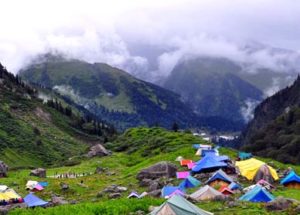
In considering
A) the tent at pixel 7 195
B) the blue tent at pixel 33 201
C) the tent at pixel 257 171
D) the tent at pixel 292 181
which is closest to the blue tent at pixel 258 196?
the tent at pixel 292 181

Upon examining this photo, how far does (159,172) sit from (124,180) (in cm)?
638

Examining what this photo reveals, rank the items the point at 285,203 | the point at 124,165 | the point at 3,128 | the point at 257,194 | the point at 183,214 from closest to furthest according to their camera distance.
A: the point at 183,214, the point at 285,203, the point at 257,194, the point at 124,165, the point at 3,128

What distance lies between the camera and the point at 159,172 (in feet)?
265

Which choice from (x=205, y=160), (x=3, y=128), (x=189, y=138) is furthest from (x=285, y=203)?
(x=3, y=128)

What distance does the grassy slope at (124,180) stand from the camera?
113ft

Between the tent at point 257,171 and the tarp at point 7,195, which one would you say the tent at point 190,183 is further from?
the tarp at point 7,195

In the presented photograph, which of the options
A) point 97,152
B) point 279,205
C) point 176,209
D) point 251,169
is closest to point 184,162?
point 251,169

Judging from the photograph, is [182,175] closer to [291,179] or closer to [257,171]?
[257,171]

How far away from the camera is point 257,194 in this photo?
5122 centimetres

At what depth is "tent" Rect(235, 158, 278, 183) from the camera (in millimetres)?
70625

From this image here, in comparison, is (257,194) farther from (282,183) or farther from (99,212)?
(99,212)

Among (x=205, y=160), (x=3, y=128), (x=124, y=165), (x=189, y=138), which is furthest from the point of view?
(x=3, y=128)

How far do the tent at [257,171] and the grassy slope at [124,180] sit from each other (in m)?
3.96

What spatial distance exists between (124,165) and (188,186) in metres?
48.7
